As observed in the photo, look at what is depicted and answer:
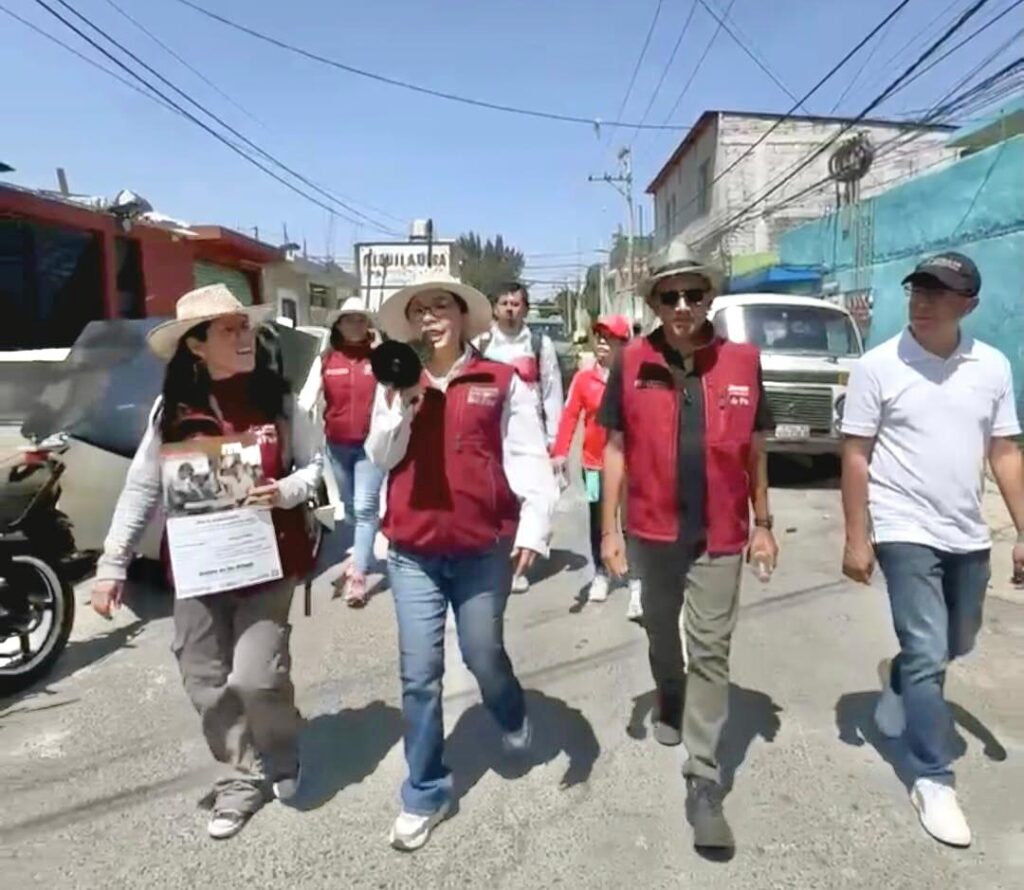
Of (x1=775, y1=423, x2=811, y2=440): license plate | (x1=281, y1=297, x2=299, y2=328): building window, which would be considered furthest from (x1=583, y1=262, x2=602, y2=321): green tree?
(x1=775, y1=423, x2=811, y2=440): license plate

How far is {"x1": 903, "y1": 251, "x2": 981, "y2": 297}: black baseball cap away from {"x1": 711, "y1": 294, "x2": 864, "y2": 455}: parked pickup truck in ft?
19.5

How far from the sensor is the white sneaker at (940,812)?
289cm

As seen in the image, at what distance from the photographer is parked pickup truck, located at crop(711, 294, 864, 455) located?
385 inches

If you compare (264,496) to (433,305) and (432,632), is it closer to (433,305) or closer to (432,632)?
(432,632)

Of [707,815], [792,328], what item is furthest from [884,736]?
[792,328]

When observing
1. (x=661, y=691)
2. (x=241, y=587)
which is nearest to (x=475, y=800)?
(x=661, y=691)

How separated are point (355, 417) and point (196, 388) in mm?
2651

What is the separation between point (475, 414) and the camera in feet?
9.70

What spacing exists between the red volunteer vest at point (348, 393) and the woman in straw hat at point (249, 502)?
248 cm

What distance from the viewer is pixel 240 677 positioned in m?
2.95

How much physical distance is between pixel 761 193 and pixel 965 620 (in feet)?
103

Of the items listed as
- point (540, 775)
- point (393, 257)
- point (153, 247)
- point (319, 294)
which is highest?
point (393, 257)

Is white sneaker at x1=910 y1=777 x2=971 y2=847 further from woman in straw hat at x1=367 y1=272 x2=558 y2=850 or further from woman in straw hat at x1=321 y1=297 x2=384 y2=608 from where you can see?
woman in straw hat at x1=321 y1=297 x2=384 y2=608

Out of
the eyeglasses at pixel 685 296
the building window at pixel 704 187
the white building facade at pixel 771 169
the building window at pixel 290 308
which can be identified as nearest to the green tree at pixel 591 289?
the building window at pixel 704 187
